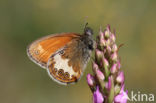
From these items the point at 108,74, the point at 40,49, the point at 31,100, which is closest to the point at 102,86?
the point at 108,74

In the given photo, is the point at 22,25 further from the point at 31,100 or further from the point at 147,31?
the point at 147,31

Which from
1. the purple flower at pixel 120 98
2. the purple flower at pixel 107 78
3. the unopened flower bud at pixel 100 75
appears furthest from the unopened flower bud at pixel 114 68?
the purple flower at pixel 120 98

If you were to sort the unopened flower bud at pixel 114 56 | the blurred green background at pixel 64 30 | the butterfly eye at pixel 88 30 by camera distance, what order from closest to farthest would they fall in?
1. the unopened flower bud at pixel 114 56
2. the butterfly eye at pixel 88 30
3. the blurred green background at pixel 64 30

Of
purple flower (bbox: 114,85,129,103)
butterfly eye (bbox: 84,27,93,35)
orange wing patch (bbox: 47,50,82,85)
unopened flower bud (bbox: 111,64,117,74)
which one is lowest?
purple flower (bbox: 114,85,129,103)

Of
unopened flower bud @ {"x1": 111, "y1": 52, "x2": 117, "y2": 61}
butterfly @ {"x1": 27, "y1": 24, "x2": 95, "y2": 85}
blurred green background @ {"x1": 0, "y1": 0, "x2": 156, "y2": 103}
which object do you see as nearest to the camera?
unopened flower bud @ {"x1": 111, "y1": 52, "x2": 117, "y2": 61}

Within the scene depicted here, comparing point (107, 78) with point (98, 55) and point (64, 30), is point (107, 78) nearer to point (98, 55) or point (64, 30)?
point (98, 55)

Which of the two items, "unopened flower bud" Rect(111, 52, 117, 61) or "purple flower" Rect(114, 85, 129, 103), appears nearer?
"purple flower" Rect(114, 85, 129, 103)

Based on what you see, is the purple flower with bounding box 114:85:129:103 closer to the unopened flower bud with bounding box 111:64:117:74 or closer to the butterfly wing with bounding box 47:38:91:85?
the unopened flower bud with bounding box 111:64:117:74

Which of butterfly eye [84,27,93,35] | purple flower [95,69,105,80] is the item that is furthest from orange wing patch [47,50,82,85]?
purple flower [95,69,105,80]

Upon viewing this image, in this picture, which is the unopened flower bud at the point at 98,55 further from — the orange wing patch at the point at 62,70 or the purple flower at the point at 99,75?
the orange wing patch at the point at 62,70
